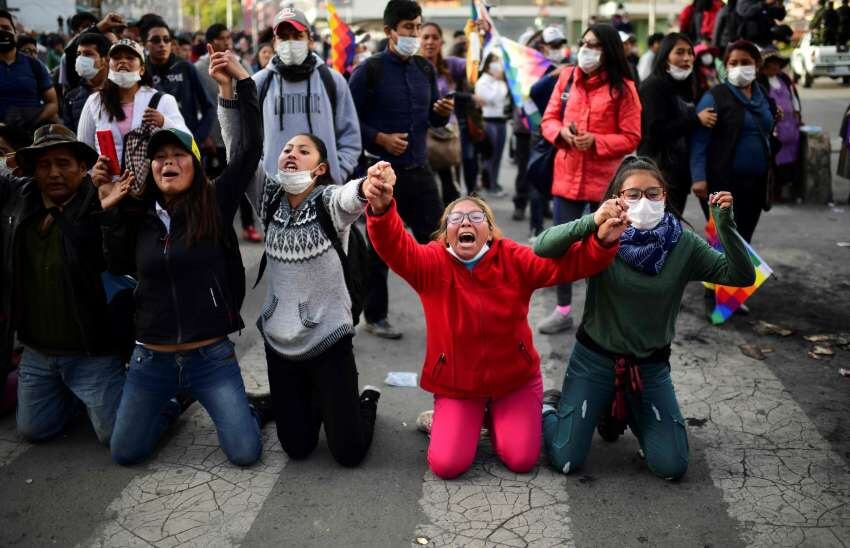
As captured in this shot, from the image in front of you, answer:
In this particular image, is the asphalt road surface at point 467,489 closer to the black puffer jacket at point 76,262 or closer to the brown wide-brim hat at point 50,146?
the black puffer jacket at point 76,262

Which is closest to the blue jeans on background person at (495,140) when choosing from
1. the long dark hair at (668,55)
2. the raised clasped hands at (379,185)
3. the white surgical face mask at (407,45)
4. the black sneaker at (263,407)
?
the long dark hair at (668,55)

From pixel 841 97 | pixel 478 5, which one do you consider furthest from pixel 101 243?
pixel 841 97

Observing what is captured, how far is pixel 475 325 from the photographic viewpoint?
3.88m

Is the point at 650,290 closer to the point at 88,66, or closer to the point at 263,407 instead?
the point at 263,407

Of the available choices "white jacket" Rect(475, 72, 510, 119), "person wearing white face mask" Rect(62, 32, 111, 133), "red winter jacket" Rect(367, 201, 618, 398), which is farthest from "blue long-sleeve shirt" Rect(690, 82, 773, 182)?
"white jacket" Rect(475, 72, 510, 119)

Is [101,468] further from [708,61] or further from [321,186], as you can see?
[708,61]

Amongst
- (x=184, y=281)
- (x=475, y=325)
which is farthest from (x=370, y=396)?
(x=184, y=281)

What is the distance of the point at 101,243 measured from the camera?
430 centimetres

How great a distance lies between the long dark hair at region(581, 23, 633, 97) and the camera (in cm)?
557

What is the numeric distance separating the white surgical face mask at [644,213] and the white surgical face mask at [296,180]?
154 cm

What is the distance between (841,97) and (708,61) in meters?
10.9

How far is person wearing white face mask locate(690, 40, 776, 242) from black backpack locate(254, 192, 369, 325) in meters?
2.95

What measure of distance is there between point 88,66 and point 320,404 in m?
3.63

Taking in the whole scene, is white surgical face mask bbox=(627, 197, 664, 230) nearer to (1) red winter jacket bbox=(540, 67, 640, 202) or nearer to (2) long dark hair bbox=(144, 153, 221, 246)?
(1) red winter jacket bbox=(540, 67, 640, 202)
